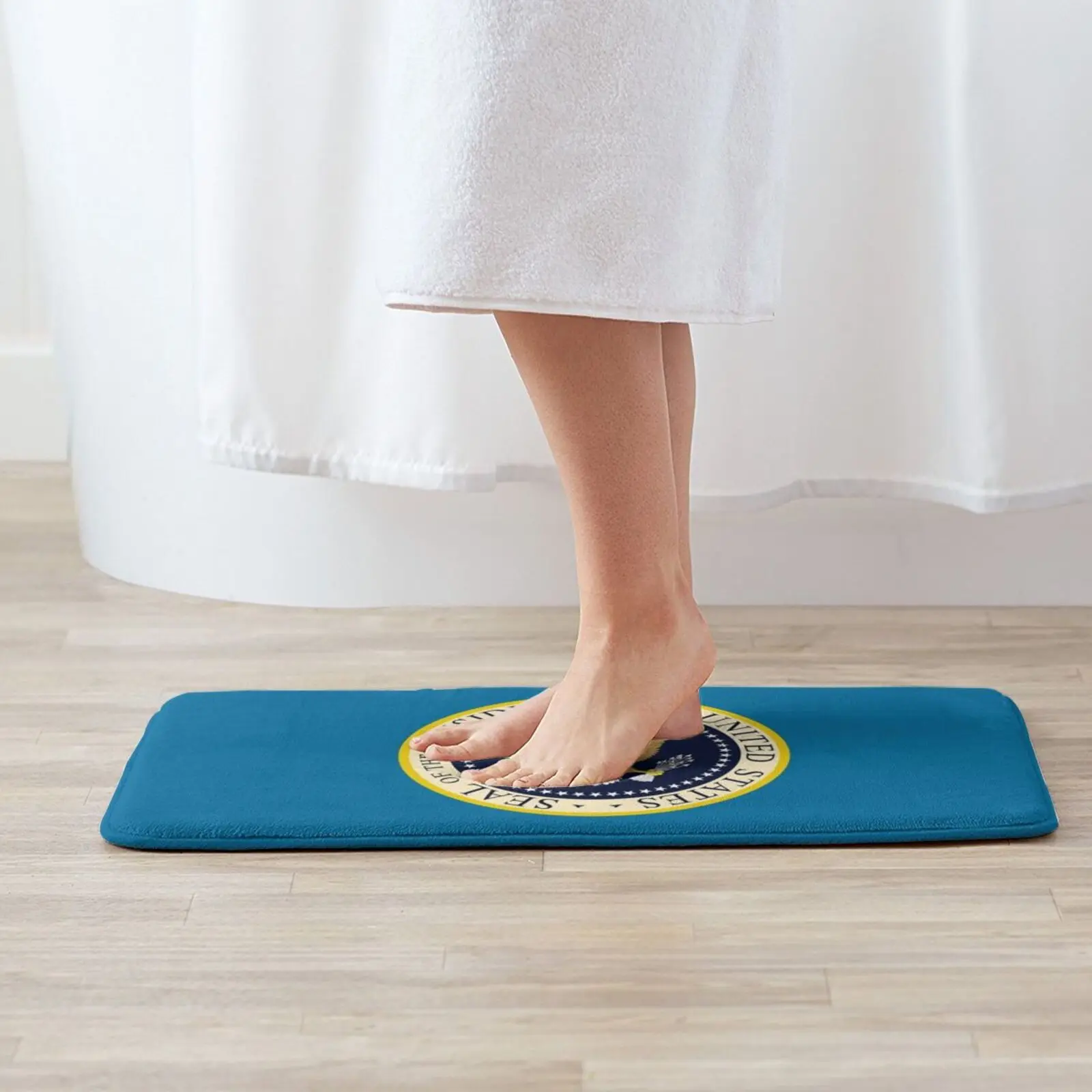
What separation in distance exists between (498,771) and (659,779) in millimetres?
106

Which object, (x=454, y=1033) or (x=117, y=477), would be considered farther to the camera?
(x=117, y=477)

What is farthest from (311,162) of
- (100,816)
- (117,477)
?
(100,816)

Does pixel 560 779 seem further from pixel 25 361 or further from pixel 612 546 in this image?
pixel 25 361

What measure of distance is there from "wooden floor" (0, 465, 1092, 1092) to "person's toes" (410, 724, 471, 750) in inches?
5.6

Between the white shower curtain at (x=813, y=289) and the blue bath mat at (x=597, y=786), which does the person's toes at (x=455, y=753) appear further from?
the white shower curtain at (x=813, y=289)

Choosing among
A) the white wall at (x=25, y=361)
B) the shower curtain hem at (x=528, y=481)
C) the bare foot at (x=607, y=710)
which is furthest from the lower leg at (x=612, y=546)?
the white wall at (x=25, y=361)

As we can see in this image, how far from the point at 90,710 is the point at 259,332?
0.33 metres

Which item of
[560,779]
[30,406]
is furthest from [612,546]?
[30,406]

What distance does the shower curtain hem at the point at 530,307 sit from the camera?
0.87 m

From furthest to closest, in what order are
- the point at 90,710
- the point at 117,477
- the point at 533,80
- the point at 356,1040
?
the point at 117,477
the point at 90,710
the point at 533,80
the point at 356,1040

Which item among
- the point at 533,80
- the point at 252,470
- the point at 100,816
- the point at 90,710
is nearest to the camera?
the point at 533,80

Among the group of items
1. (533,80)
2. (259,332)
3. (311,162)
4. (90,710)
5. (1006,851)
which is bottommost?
(90,710)

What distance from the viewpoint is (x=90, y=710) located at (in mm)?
1159

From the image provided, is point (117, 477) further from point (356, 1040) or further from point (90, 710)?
point (356, 1040)
